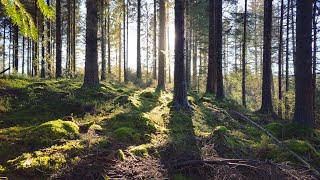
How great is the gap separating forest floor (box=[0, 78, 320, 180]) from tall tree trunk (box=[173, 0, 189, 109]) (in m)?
0.59

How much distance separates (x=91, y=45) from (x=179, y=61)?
163 inches

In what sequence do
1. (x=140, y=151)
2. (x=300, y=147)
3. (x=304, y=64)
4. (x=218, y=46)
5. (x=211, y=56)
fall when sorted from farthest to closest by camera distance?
(x=211, y=56) < (x=218, y=46) < (x=304, y=64) < (x=300, y=147) < (x=140, y=151)

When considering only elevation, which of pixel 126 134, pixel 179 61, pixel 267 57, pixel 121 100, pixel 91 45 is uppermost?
pixel 91 45

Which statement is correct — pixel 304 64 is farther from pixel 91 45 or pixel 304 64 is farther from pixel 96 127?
pixel 91 45

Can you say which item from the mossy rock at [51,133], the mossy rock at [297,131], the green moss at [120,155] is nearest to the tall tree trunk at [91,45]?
the mossy rock at [51,133]

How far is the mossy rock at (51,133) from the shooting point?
28.4 ft

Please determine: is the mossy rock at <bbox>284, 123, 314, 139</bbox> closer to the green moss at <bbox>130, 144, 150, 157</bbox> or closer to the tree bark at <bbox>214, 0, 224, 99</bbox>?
the green moss at <bbox>130, 144, 150, 157</bbox>

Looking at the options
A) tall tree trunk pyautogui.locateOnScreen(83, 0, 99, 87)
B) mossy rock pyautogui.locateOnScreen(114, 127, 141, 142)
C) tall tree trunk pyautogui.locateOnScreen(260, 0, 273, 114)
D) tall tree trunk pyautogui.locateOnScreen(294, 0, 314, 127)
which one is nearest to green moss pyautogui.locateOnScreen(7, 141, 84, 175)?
mossy rock pyautogui.locateOnScreen(114, 127, 141, 142)

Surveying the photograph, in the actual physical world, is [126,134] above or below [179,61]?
below

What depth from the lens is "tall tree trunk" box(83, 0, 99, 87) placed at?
15742 millimetres

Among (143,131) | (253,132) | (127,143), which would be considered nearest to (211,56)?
(253,132)

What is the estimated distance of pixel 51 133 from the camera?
912 cm

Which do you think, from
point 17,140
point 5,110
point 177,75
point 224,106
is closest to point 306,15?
point 177,75

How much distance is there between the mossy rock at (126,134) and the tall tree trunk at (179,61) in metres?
4.18
